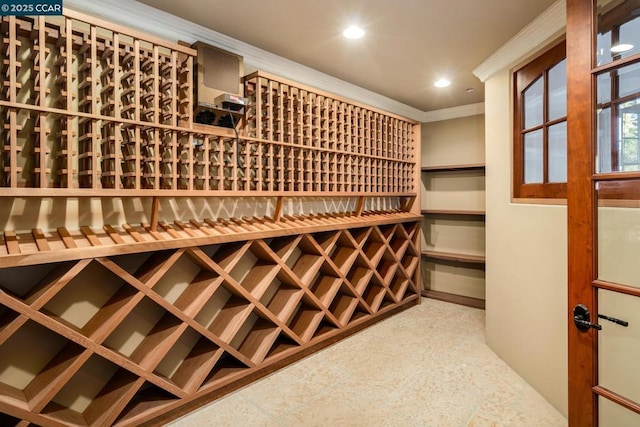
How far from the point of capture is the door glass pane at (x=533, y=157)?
2.22 meters

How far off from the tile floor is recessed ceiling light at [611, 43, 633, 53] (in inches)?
68.9

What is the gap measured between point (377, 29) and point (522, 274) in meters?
1.82

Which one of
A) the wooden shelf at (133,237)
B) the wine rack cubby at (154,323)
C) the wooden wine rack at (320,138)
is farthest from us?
the wooden wine rack at (320,138)

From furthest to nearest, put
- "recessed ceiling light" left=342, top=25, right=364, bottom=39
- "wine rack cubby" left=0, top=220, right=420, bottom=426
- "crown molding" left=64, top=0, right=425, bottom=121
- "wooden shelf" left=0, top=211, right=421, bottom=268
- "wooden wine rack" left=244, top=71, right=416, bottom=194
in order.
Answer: "wooden wine rack" left=244, top=71, right=416, bottom=194
"recessed ceiling light" left=342, top=25, right=364, bottom=39
"crown molding" left=64, top=0, right=425, bottom=121
"wine rack cubby" left=0, top=220, right=420, bottom=426
"wooden shelf" left=0, top=211, right=421, bottom=268

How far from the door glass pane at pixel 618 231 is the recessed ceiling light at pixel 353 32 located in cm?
160

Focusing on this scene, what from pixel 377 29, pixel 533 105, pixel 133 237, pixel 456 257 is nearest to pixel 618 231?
pixel 533 105

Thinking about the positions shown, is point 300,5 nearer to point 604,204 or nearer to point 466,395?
point 604,204

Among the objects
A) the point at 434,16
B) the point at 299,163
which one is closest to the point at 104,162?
the point at 299,163

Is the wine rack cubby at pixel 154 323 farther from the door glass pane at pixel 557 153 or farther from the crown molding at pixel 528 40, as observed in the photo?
the crown molding at pixel 528 40

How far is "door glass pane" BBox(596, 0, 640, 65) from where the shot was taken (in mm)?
1154

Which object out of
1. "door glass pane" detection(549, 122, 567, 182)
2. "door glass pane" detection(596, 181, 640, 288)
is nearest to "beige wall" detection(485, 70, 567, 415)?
"door glass pane" detection(549, 122, 567, 182)

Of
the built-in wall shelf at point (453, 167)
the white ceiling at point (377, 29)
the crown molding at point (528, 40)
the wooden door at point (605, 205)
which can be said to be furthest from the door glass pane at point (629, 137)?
the built-in wall shelf at point (453, 167)

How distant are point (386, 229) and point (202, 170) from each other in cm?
196

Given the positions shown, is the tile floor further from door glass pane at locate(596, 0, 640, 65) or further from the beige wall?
door glass pane at locate(596, 0, 640, 65)
